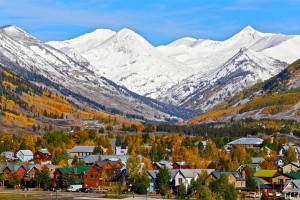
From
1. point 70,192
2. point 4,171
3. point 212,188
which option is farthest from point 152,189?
point 4,171

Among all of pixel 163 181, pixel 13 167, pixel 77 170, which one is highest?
pixel 13 167

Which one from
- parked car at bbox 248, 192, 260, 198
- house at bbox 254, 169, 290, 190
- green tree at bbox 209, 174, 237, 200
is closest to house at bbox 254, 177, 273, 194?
house at bbox 254, 169, 290, 190

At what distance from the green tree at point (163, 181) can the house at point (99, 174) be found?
2296cm

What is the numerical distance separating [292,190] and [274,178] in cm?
1827

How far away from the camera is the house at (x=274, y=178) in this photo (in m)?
172

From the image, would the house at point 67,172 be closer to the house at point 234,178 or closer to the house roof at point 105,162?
the house roof at point 105,162

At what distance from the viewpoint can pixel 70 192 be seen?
174375 millimetres

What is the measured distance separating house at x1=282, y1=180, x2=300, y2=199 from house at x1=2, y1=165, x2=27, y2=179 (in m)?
70.8

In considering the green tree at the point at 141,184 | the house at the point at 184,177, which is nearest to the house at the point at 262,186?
the house at the point at 184,177

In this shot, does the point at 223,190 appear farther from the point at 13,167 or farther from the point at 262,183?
the point at 13,167

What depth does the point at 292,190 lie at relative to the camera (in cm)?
15638

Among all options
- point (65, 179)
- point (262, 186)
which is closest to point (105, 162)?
point (65, 179)

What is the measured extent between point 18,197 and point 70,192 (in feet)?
75.5

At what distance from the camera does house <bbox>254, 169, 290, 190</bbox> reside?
172375 mm
